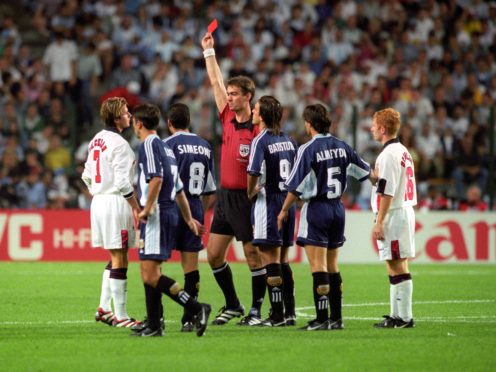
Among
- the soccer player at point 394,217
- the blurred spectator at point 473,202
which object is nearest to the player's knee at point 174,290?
the soccer player at point 394,217

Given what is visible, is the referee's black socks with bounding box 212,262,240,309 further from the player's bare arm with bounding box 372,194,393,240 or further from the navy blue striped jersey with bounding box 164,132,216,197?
the player's bare arm with bounding box 372,194,393,240

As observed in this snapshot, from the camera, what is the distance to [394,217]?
11000mm

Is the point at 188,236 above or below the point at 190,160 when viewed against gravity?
below

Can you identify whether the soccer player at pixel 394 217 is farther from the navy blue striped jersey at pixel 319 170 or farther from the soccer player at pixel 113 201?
the soccer player at pixel 113 201

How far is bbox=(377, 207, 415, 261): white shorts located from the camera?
10.9m

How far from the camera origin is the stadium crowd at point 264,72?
20.9m

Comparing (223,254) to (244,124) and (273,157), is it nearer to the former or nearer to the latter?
(273,157)

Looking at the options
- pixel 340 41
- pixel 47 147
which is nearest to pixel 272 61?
pixel 340 41

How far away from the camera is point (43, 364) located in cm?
850

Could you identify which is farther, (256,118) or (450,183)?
(450,183)

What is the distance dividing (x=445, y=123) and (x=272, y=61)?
13.7ft

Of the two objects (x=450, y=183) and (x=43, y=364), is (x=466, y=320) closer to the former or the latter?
(x=43, y=364)

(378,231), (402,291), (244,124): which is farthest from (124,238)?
(402,291)

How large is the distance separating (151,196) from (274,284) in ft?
6.38
